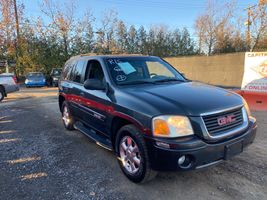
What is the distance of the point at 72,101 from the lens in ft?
17.0

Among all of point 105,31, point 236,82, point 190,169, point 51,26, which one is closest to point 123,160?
point 190,169

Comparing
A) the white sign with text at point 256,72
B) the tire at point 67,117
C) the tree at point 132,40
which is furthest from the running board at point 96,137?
the tree at point 132,40

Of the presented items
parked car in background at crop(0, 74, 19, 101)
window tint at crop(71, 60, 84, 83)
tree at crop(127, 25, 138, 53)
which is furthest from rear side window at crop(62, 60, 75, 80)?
tree at crop(127, 25, 138, 53)

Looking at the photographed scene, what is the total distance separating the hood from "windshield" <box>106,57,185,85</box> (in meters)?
0.35

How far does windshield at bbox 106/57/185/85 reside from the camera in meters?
3.84

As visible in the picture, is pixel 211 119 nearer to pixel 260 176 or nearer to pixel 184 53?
pixel 260 176

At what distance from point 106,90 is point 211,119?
171 cm

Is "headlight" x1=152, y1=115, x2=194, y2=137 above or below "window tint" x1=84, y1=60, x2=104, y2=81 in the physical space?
below

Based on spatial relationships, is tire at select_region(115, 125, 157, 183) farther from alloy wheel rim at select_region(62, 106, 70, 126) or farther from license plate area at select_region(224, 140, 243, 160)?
alloy wheel rim at select_region(62, 106, 70, 126)

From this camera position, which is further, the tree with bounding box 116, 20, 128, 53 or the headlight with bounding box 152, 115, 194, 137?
the tree with bounding box 116, 20, 128, 53

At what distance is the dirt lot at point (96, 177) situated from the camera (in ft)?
9.70

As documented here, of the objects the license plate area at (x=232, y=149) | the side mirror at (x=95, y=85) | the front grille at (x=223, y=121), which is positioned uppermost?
the side mirror at (x=95, y=85)

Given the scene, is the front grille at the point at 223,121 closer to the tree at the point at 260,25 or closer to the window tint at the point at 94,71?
the window tint at the point at 94,71

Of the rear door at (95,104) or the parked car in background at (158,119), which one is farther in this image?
the rear door at (95,104)
